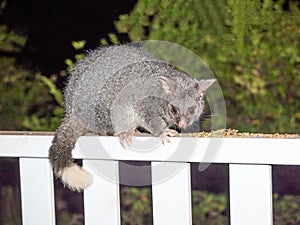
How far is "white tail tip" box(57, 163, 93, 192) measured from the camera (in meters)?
1.40

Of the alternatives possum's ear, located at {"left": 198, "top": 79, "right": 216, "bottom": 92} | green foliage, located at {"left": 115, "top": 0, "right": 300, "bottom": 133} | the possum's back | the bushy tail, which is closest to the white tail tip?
the bushy tail

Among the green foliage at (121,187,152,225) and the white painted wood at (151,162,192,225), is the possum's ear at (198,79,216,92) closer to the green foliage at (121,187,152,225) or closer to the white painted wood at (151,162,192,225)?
the white painted wood at (151,162,192,225)

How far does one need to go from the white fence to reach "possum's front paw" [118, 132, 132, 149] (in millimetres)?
15

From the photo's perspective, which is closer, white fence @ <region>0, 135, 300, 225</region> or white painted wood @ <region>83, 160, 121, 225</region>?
white fence @ <region>0, 135, 300, 225</region>

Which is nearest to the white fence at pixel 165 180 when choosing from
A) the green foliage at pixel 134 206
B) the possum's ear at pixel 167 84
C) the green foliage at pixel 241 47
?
the possum's ear at pixel 167 84

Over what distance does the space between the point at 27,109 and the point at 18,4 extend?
29 cm

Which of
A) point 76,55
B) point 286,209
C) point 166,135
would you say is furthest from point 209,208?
point 76,55

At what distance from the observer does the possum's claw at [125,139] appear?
4.56ft

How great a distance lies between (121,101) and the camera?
1.46 meters

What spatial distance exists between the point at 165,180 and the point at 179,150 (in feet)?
0.22

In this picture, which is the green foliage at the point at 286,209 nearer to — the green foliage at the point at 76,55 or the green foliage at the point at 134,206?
the green foliage at the point at 134,206

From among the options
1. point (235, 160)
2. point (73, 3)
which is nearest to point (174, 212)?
point (235, 160)

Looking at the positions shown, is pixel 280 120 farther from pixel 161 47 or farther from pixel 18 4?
pixel 18 4

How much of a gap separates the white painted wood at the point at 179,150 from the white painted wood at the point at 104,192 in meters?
0.02
